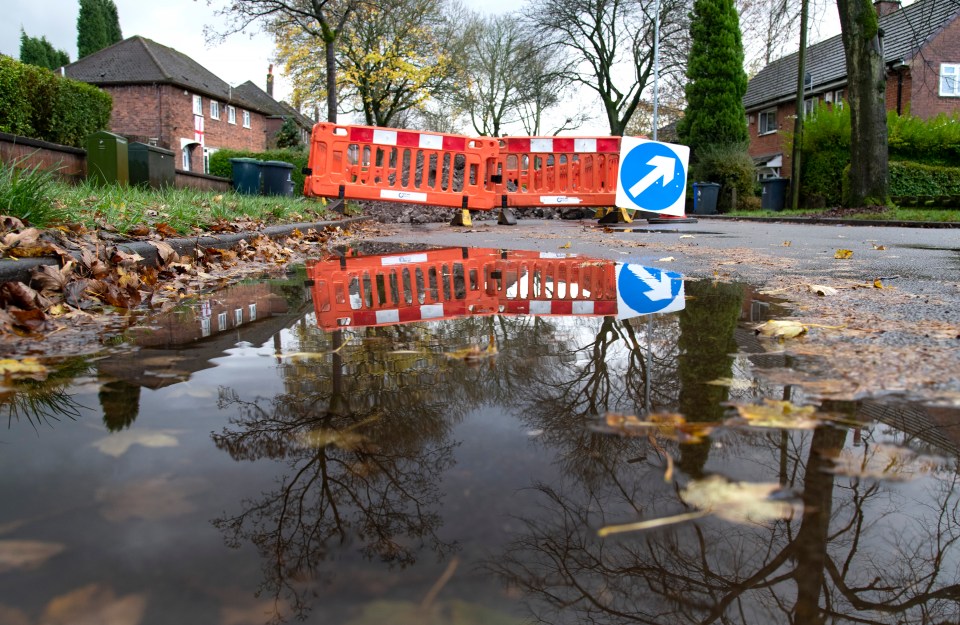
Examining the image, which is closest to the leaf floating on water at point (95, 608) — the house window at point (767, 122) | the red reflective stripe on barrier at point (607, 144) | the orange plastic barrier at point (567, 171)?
the orange plastic barrier at point (567, 171)

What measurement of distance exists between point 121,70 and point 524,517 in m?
45.7

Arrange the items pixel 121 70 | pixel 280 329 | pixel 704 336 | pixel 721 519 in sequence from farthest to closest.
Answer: pixel 121 70 → pixel 280 329 → pixel 704 336 → pixel 721 519

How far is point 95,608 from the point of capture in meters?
0.90

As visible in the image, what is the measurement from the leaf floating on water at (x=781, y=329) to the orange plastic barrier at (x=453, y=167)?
8.95m

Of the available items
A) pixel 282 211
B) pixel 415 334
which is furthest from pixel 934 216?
pixel 415 334

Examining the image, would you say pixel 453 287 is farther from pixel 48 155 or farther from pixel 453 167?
pixel 48 155

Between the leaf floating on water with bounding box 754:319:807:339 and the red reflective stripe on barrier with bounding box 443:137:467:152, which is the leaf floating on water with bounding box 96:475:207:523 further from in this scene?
the red reflective stripe on barrier with bounding box 443:137:467:152

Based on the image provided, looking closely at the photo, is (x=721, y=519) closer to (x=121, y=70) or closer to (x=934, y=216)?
(x=934, y=216)

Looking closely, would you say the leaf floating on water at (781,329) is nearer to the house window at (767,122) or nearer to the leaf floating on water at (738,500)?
the leaf floating on water at (738,500)

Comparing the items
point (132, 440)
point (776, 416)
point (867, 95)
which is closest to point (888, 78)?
point (867, 95)

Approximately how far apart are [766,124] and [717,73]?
34.0 feet

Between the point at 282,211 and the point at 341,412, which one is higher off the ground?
the point at 282,211

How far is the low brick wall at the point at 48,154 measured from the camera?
914 centimetres

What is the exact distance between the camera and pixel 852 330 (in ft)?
8.84
